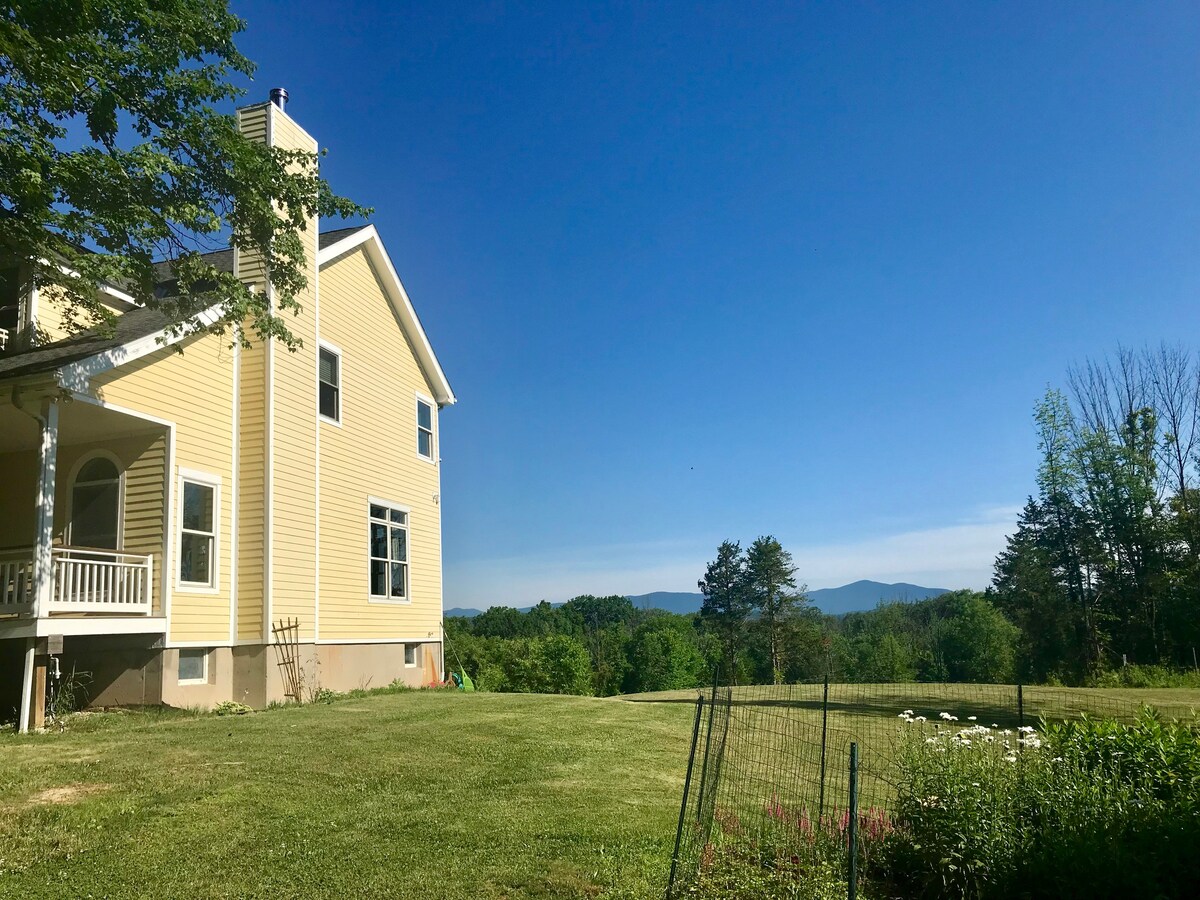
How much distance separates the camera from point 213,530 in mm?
13531

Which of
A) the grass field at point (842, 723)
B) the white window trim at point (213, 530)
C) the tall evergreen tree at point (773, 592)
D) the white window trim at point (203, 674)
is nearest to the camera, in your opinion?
A: the grass field at point (842, 723)

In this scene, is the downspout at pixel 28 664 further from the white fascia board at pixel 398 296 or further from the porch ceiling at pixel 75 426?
the white fascia board at pixel 398 296

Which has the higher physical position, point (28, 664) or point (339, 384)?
point (339, 384)

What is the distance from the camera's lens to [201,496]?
44.3 feet

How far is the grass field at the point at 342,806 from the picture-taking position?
5637 millimetres

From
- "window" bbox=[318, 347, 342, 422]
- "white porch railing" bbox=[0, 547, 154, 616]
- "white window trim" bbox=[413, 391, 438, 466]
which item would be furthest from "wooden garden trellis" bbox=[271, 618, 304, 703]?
"white window trim" bbox=[413, 391, 438, 466]

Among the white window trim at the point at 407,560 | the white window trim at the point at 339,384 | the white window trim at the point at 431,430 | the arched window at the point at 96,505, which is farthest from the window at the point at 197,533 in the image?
the white window trim at the point at 431,430

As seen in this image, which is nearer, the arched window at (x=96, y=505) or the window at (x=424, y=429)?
the arched window at (x=96, y=505)

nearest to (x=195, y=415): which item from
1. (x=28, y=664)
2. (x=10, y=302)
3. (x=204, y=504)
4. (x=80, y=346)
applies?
(x=204, y=504)

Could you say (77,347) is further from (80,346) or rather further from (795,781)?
(795,781)

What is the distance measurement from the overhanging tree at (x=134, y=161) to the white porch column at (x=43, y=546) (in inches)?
65.1

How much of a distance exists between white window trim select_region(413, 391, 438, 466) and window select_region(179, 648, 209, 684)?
7653 mm

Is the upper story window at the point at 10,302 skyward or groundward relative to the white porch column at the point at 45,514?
skyward

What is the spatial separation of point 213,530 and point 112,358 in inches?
127
